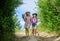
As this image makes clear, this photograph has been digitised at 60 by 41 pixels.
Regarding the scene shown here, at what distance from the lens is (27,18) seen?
53.5ft

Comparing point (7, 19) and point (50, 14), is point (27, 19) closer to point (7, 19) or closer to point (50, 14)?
point (50, 14)

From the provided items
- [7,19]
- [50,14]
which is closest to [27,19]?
[50,14]

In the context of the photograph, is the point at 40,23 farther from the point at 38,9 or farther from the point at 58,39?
the point at 58,39

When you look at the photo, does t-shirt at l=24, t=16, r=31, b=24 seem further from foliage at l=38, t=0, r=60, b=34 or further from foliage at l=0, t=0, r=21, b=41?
foliage at l=0, t=0, r=21, b=41

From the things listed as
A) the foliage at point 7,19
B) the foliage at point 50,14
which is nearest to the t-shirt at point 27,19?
the foliage at point 50,14

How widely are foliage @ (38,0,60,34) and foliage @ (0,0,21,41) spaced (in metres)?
2.24

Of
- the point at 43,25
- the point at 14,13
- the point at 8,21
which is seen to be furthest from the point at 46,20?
the point at 8,21

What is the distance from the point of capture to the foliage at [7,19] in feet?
43.6

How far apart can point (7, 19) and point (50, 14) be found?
3303 mm

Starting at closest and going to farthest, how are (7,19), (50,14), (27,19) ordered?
(7,19) < (50,14) < (27,19)

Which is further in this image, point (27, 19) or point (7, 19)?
point (27, 19)

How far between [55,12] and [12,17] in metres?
2.58

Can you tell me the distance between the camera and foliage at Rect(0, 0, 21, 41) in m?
13.3

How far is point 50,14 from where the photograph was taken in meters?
16.1
